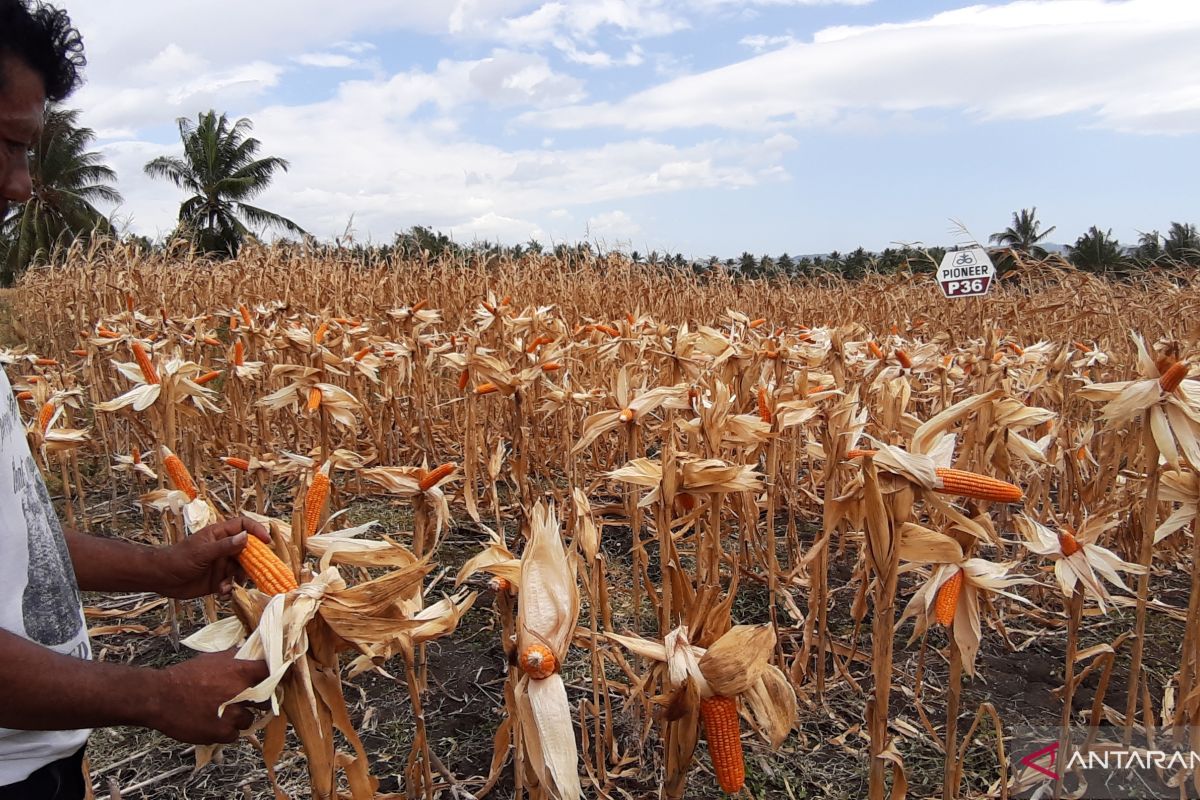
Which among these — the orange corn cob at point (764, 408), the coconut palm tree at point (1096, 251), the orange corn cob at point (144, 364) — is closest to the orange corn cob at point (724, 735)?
the orange corn cob at point (764, 408)

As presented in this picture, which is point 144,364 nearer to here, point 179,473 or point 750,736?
point 179,473

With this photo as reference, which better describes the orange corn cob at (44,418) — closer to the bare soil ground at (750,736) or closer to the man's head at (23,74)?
the bare soil ground at (750,736)

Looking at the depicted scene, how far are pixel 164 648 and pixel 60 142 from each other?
37728 millimetres

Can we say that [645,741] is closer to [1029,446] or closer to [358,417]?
[1029,446]

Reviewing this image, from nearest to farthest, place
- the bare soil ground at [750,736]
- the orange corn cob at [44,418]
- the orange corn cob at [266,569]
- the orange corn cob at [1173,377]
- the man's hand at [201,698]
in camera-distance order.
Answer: the man's hand at [201,698] < the orange corn cob at [266,569] < the orange corn cob at [1173,377] < the bare soil ground at [750,736] < the orange corn cob at [44,418]

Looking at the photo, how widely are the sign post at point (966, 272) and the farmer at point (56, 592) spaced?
680 cm

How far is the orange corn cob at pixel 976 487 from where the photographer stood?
142 cm

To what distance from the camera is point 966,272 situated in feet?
22.0

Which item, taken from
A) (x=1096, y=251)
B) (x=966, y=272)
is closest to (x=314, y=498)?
(x=966, y=272)

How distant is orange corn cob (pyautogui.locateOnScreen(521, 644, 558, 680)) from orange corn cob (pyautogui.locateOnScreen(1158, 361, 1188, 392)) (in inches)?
67.5

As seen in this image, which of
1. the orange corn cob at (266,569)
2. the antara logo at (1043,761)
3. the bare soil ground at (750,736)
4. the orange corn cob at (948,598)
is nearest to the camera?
the orange corn cob at (266,569)

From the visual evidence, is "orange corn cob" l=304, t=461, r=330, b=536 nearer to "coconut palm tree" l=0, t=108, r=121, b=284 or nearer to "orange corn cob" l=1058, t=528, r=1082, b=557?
"orange corn cob" l=1058, t=528, r=1082, b=557

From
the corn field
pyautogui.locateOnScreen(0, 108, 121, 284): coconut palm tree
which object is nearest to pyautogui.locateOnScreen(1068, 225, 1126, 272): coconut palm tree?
the corn field

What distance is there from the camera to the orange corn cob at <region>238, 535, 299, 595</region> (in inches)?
47.5
